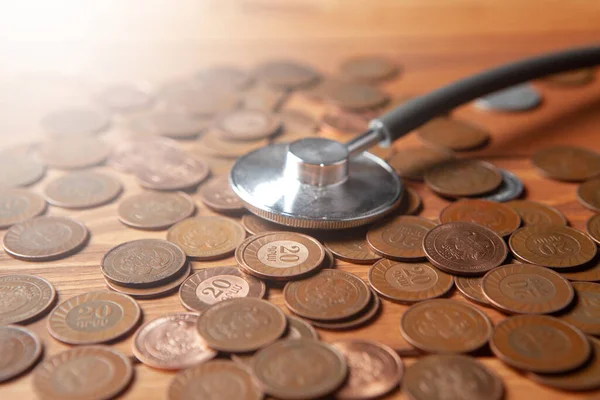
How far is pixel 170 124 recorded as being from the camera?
1.20 metres

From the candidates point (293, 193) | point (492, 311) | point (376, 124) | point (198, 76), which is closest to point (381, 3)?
point (198, 76)

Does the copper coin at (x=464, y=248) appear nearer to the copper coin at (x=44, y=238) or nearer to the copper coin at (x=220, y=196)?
the copper coin at (x=220, y=196)

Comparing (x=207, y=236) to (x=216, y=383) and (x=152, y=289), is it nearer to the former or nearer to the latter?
(x=152, y=289)

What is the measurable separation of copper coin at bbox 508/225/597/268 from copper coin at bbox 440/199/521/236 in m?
0.02

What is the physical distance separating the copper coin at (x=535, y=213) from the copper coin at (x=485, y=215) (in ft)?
0.06

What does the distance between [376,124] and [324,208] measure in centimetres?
18

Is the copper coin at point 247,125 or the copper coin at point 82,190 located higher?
the copper coin at point 247,125

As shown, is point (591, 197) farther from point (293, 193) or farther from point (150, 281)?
point (150, 281)

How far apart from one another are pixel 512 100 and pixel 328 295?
0.67 m

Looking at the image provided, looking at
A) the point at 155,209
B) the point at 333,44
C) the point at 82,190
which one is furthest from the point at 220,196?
the point at 333,44

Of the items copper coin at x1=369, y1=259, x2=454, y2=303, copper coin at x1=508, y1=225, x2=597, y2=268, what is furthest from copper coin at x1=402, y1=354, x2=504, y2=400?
copper coin at x1=508, y1=225, x2=597, y2=268

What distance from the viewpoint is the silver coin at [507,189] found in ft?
3.36

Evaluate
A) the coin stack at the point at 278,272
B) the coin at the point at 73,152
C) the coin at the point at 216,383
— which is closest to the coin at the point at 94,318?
the coin stack at the point at 278,272

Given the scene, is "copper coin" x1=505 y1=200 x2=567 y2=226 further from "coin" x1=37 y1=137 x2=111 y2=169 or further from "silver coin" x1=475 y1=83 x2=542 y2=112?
"coin" x1=37 y1=137 x2=111 y2=169
